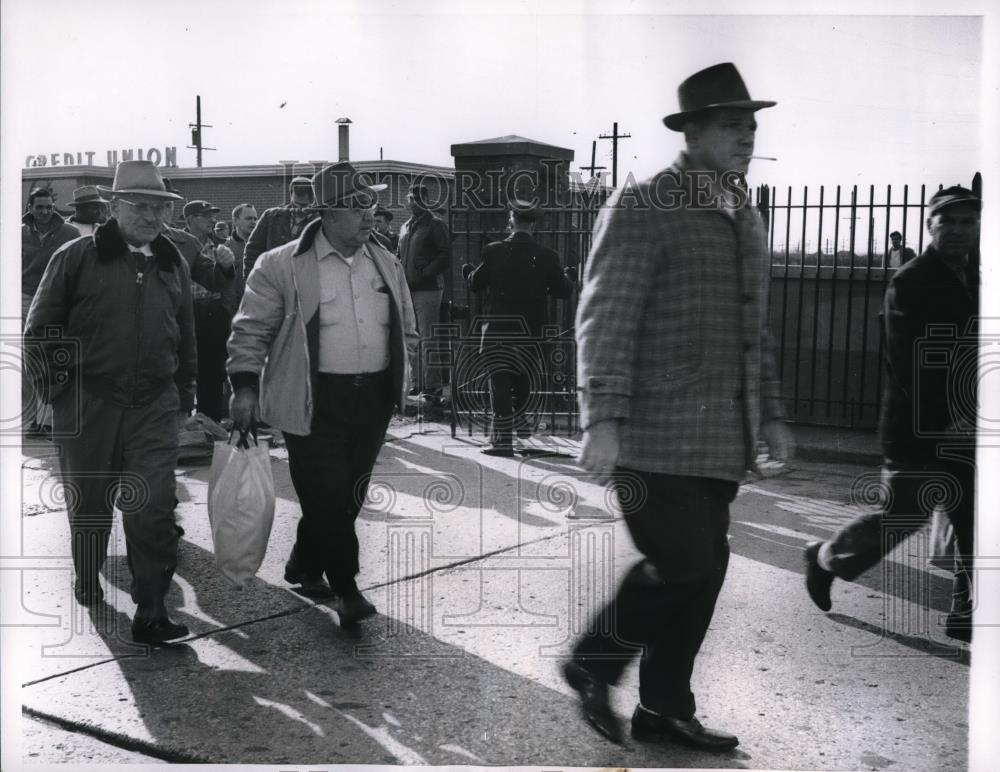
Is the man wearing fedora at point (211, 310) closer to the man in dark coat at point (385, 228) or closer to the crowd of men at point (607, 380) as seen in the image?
the man in dark coat at point (385, 228)

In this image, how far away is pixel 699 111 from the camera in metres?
3.68

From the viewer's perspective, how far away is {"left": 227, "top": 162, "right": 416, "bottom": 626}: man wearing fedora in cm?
461

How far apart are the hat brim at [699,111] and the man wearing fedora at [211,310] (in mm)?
3317

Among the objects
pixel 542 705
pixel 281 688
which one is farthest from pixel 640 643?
pixel 281 688

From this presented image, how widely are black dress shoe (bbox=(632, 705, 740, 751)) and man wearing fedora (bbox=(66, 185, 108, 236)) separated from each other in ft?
12.4

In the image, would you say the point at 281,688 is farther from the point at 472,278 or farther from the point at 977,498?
the point at 472,278

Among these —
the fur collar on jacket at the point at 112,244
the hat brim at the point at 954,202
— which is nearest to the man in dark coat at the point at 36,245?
the fur collar on jacket at the point at 112,244

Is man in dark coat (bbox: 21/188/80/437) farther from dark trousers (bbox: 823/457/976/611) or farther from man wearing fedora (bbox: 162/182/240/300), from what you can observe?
dark trousers (bbox: 823/457/976/611)

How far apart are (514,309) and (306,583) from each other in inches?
95.9

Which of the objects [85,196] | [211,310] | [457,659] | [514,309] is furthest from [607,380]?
[211,310]

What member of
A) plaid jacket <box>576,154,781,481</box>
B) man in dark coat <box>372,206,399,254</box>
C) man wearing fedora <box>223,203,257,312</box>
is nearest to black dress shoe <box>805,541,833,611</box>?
plaid jacket <box>576,154,781,481</box>

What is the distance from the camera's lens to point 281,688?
4113 mm

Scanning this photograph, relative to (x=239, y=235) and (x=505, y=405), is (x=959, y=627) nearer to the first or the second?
(x=505, y=405)

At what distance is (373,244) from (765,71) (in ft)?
5.69
